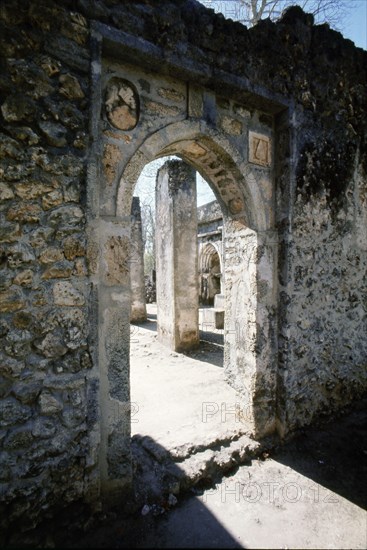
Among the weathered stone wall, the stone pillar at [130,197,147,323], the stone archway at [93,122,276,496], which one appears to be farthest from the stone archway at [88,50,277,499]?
the stone pillar at [130,197,147,323]

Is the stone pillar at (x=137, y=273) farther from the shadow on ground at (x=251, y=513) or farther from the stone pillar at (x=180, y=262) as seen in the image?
the shadow on ground at (x=251, y=513)

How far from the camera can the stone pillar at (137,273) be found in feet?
26.8

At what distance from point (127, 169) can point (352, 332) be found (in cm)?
286

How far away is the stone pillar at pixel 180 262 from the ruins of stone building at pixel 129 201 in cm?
255

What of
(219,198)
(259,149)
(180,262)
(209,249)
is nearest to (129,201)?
(219,198)

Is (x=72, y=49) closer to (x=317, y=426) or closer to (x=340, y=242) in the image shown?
(x=340, y=242)

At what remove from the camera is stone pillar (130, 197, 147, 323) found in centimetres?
816

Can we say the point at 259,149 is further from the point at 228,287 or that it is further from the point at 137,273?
the point at 137,273

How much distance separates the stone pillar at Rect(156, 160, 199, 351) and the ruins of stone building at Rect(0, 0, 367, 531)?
8.35 feet

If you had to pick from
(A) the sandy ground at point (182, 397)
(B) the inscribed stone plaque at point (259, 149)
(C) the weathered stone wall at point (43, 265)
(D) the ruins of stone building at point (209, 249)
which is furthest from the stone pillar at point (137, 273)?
(C) the weathered stone wall at point (43, 265)

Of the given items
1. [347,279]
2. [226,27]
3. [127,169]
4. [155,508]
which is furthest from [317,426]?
[226,27]

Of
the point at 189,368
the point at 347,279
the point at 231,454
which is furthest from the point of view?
the point at 189,368

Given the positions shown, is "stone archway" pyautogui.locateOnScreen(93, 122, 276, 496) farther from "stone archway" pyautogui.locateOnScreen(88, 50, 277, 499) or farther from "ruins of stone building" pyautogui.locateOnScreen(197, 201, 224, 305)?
"ruins of stone building" pyautogui.locateOnScreen(197, 201, 224, 305)

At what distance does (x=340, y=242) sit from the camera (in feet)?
9.57
